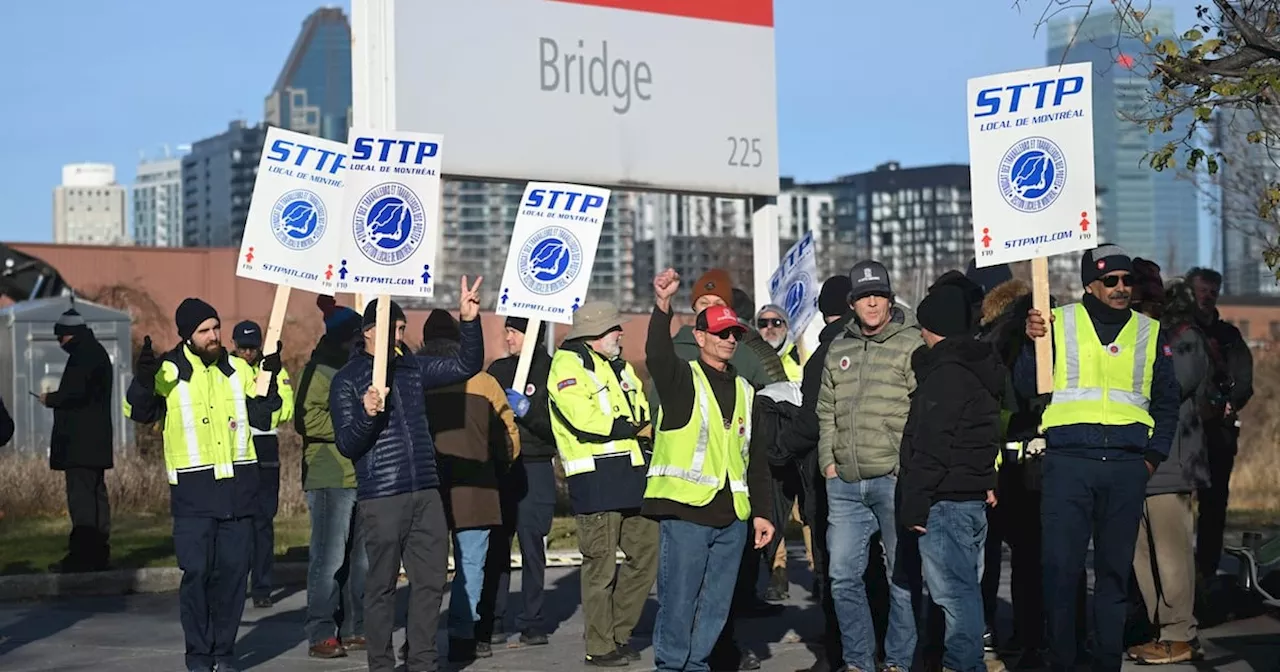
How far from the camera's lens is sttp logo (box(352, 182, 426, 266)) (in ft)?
34.4

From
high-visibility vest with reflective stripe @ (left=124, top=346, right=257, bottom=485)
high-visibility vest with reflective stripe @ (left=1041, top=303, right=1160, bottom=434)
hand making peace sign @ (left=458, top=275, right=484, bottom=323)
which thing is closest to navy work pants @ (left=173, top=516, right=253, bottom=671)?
high-visibility vest with reflective stripe @ (left=124, top=346, right=257, bottom=485)

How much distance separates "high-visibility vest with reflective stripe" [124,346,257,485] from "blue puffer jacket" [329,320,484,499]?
1.05 metres

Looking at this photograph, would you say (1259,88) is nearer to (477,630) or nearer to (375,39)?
(477,630)

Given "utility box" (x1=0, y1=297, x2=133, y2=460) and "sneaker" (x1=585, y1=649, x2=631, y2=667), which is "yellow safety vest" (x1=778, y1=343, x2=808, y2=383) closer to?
"sneaker" (x1=585, y1=649, x2=631, y2=667)

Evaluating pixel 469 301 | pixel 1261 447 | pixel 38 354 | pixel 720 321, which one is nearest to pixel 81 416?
pixel 469 301

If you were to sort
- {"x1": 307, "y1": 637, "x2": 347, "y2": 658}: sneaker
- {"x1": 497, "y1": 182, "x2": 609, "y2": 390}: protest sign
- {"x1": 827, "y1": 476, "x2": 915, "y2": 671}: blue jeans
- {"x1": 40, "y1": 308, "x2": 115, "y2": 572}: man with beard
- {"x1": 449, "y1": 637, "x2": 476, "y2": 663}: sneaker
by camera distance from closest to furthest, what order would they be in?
{"x1": 827, "y1": 476, "x2": 915, "y2": 671}: blue jeans < {"x1": 449, "y1": 637, "x2": 476, "y2": 663}: sneaker < {"x1": 307, "y1": 637, "x2": 347, "y2": 658}: sneaker < {"x1": 497, "y1": 182, "x2": 609, "y2": 390}: protest sign < {"x1": 40, "y1": 308, "x2": 115, "y2": 572}: man with beard

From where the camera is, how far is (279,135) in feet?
41.6

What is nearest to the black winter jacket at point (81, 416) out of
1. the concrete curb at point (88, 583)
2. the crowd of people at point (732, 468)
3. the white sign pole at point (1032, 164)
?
the concrete curb at point (88, 583)

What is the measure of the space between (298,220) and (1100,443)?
18.2ft

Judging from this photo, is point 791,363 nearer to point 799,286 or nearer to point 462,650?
point 799,286

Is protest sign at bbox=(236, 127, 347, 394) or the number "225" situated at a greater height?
the number "225"

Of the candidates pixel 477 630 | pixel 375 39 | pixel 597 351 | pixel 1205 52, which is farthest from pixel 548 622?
pixel 1205 52

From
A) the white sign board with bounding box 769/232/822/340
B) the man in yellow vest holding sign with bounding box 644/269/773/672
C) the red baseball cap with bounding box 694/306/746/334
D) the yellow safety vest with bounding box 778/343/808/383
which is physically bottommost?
the man in yellow vest holding sign with bounding box 644/269/773/672

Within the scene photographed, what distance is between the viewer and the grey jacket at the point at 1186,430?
11406 millimetres
